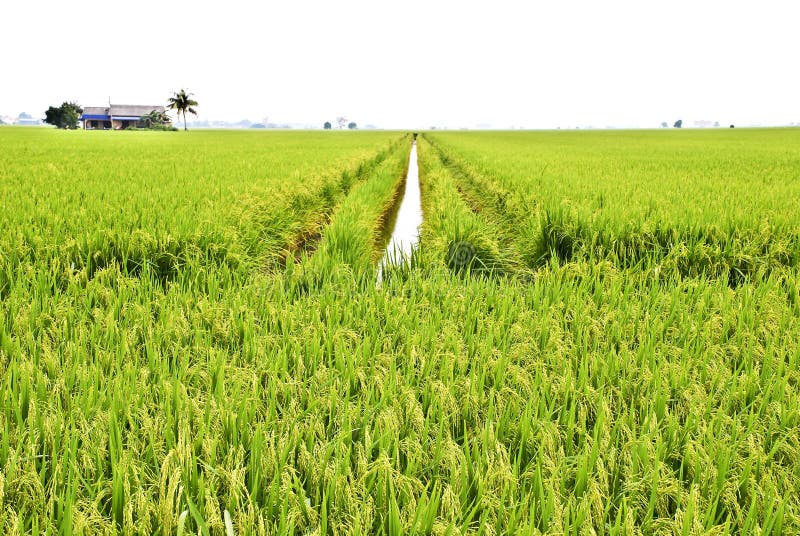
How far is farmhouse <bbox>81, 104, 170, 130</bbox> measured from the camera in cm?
7356

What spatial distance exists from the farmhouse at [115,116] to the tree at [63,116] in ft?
30.8

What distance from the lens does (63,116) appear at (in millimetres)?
61781

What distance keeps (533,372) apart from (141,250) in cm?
293

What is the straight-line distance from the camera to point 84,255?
3.59 m

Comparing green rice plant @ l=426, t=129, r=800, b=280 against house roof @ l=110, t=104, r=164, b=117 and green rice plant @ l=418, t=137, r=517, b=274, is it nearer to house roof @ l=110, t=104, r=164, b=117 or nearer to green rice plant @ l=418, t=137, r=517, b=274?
green rice plant @ l=418, t=137, r=517, b=274

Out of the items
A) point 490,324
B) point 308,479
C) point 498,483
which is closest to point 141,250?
point 490,324

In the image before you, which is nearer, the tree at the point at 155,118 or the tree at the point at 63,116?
the tree at the point at 63,116

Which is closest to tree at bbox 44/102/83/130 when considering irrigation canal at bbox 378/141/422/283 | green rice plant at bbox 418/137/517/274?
irrigation canal at bbox 378/141/422/283

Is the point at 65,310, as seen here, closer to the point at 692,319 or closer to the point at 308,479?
the point at 308,479

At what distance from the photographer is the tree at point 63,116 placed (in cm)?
6153

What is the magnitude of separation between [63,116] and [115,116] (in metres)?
13.7

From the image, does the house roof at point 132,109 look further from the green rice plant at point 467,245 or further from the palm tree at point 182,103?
the green rice plant at point 467,245

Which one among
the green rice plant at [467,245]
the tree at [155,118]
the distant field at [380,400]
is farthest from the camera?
the tree at [155,118]

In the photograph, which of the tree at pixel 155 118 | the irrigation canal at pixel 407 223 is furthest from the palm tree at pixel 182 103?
the irrigation canal at pixel 407 223
